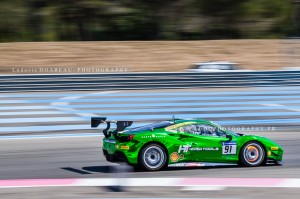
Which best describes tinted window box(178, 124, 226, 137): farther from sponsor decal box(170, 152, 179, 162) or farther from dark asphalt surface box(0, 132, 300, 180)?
dark asphalt surface box(0, 132, 300, 180)

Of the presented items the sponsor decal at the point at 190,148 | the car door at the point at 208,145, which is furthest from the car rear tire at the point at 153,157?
the car door at the point at 208,145

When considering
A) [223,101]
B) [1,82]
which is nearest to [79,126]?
[1,82]

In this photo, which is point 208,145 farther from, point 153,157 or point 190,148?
point 153,157

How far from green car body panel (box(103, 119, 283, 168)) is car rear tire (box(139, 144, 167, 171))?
6 centimetres

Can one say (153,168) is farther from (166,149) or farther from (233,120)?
(233,120)

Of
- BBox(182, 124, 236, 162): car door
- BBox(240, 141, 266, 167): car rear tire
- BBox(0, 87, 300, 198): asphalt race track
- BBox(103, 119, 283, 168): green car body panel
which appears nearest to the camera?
BBox(103, 119, 283, 168): green car body panel

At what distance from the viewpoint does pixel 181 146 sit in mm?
10445

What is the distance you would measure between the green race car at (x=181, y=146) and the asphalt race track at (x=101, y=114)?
0.75m

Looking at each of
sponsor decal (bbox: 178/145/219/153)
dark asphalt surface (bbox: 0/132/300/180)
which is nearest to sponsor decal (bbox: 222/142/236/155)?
sponsor decal (bbox: 178/145/219/153)

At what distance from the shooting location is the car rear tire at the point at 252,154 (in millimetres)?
10703

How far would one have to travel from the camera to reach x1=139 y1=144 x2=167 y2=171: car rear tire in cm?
1021

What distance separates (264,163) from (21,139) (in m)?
5.67

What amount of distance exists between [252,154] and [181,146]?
1.23 m

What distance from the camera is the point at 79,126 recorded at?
1457 cm
